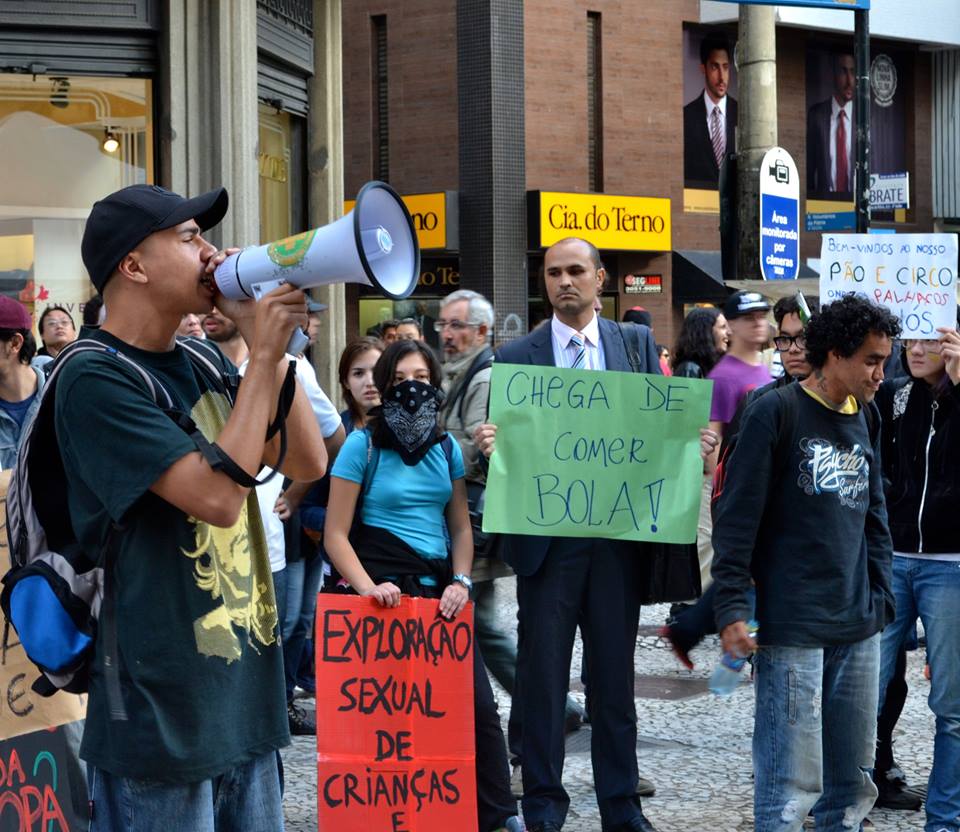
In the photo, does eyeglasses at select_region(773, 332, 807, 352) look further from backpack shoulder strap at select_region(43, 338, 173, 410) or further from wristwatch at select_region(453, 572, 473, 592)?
backpack shoulder strap at select_region(43, 338, 173, 410)

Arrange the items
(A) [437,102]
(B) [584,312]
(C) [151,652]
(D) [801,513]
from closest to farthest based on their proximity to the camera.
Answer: (C) [151,652]
(D) [801,513]
(B) [584,312]
(A) [437,102]

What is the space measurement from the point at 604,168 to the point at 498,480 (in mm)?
20136

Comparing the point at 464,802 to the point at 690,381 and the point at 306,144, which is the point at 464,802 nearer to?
the point at 690,381

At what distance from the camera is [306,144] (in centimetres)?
1171

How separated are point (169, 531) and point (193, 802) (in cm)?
54

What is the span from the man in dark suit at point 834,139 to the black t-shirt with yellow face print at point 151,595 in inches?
1033

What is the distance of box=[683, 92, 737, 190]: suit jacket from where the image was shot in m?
26.5

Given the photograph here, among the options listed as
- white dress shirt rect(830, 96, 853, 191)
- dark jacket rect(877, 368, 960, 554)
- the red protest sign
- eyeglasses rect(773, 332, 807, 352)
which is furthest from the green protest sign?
white dress shirt rect(830, 96, 853, 191)

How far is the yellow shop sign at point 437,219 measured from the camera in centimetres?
2244

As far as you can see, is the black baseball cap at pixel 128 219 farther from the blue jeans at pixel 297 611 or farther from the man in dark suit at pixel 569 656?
the blue jeans at pixel 297 611

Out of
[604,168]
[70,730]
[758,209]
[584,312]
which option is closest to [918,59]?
[604,168]

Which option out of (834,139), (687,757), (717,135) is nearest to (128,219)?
(687,757)

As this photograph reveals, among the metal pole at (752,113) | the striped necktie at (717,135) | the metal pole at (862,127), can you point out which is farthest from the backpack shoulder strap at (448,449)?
the striped necktie at (717,135)

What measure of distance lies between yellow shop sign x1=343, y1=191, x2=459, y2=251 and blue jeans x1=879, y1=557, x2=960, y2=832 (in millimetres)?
17096
